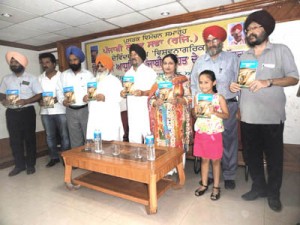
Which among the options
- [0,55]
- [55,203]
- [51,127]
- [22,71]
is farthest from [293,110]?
[0,55]

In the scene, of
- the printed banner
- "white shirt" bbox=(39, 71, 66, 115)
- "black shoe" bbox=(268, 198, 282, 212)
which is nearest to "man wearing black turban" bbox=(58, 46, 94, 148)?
"white shirt" bbox=(39, 71, 66, 115)

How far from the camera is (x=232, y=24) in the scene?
320cm

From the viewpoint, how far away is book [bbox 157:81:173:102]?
7.95 feet

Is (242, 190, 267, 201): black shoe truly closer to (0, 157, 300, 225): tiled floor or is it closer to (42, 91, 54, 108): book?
(0, 157, 300, 225): tiled floor

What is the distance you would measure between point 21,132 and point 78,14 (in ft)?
6.61

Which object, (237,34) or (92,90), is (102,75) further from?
(237,34)

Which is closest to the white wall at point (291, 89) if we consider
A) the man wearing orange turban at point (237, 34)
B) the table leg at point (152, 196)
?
the man wearing orange turban at point (237, 34)

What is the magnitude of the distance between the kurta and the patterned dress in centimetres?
63

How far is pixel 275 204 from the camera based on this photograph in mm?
1967

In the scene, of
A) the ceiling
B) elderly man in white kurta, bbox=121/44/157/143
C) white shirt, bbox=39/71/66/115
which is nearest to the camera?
the ceiling

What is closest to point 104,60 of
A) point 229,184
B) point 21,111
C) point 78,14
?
point 78,14

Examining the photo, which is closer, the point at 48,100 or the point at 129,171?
the point at 129,171

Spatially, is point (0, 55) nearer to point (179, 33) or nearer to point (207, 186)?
point (179, 33)

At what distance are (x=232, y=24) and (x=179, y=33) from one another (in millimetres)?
857
